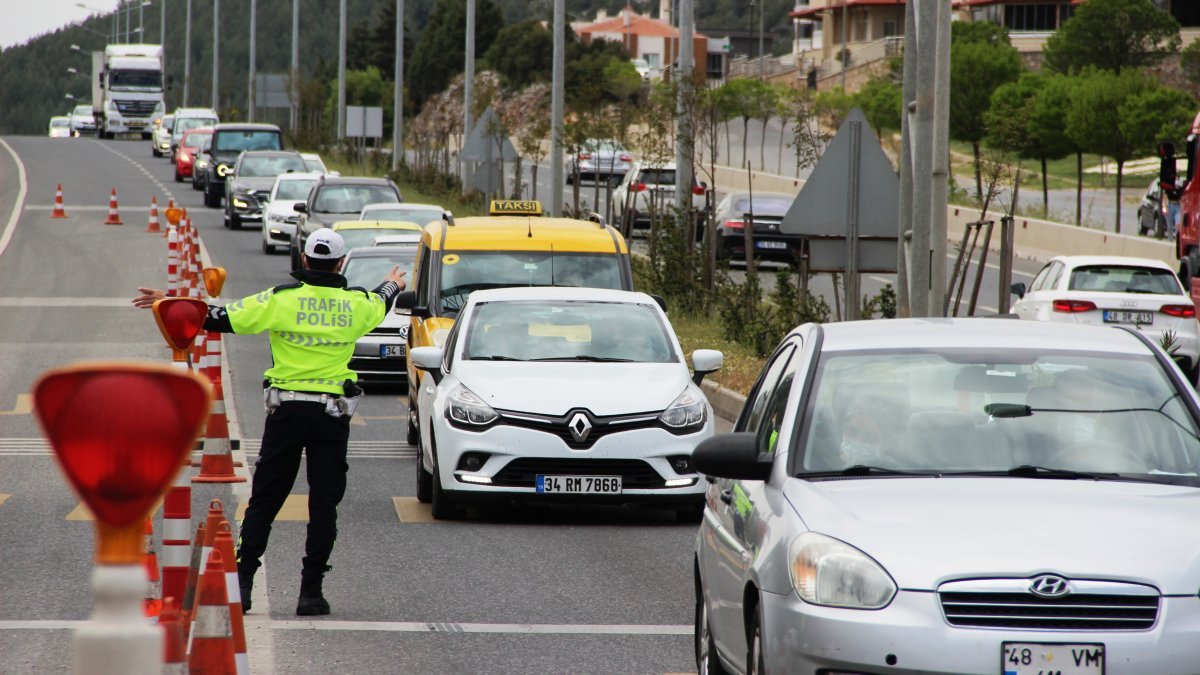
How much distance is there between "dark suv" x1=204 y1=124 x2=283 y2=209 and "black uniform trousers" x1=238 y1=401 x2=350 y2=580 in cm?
4329

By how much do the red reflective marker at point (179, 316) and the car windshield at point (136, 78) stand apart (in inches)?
3100

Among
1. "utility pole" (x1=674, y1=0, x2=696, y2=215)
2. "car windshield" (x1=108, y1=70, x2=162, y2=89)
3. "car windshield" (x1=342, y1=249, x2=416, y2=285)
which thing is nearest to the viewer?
"car windshield" (x1=342, y1=249, x2=416, y2=285)

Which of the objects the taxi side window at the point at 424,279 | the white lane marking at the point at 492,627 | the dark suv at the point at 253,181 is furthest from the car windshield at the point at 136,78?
the white lane marking at the point at 492,627

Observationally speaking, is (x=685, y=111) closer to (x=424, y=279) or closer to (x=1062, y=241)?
(x=424, y=279)

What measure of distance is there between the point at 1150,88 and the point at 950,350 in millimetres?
49471

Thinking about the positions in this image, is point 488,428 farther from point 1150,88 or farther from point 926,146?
Result: point 1150,88

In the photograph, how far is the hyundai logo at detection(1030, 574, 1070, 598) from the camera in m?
5.40

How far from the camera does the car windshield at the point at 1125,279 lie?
76.1ft

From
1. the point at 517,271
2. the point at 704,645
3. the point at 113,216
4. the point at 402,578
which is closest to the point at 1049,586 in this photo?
the point at 704,645

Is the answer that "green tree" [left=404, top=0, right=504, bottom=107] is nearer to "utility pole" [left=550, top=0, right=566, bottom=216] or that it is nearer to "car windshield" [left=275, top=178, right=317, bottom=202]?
"car windshield" [left=275, top=178, right=317, bottom=202]

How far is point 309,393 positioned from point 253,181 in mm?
36413

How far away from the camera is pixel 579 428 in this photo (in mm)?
12305

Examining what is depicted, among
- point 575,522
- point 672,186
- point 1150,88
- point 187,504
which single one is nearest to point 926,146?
point 575,522

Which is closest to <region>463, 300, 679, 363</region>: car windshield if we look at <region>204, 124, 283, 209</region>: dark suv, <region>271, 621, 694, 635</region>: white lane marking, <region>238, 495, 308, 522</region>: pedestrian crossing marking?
<region>238, 495, 308, 522</region>: pedestrian crossing marking
